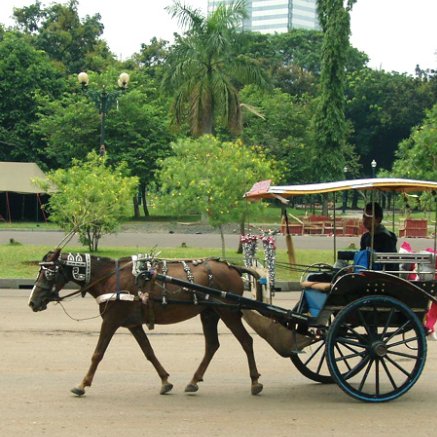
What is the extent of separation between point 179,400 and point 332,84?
43.7 meters

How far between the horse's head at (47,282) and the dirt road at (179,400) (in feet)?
2.83

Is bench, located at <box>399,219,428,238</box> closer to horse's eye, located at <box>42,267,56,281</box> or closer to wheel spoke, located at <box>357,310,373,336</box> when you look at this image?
wheel spoke, located at <box>357,310,373,336</box>

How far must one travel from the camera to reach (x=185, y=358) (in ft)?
31.1

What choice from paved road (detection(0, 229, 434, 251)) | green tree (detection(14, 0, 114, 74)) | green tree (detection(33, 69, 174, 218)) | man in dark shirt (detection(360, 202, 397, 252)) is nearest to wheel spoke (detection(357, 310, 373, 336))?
man in dark shirt (detection(360, 202, 397, 252))

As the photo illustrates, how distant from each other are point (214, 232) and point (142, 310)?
29295 mm

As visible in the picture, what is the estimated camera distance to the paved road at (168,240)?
28.8m

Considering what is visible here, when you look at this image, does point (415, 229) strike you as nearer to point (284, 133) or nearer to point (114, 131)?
point (114, 131)

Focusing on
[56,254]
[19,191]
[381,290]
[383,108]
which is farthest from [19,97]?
[381,290]

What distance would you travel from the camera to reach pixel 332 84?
4931 cm

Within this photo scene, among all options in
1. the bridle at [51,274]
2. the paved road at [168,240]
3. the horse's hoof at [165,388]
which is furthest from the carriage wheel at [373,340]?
the paved road at [168,240]

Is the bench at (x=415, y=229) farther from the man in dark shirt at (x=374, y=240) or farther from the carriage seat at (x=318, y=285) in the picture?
the carriage seat at (x=318, y=285)

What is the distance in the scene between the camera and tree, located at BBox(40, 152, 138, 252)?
71.9ft

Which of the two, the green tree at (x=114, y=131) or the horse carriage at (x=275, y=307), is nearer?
the horse carriage at (x=275, y=307)

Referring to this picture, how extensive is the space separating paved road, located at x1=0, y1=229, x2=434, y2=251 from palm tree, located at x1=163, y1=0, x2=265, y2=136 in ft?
19.0
